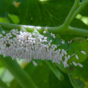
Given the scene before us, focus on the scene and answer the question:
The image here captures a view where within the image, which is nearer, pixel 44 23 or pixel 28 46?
pixel 28 46

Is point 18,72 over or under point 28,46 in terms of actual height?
under

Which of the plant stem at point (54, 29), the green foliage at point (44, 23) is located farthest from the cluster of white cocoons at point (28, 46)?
the green foliage at point (44, 23)

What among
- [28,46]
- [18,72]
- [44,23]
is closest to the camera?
[28,46]

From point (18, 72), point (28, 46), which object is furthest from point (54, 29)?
point (18, 72)

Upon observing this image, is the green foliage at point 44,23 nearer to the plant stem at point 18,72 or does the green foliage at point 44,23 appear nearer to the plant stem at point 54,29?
the plant stem at point 18,72

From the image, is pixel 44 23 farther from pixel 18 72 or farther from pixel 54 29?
pixel 54 29

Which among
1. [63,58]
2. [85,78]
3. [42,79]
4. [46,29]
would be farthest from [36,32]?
[42,79]

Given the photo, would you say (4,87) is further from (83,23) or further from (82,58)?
(83,23)

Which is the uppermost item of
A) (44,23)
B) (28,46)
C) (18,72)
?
(28,46)

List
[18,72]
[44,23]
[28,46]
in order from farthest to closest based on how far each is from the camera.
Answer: [44,23]
[18,72]
[28,46]

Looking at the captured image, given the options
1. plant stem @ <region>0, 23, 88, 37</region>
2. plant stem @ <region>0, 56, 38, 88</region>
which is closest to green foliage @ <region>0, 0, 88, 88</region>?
plant stem @ <region>0, 56, 38, 88</region>
